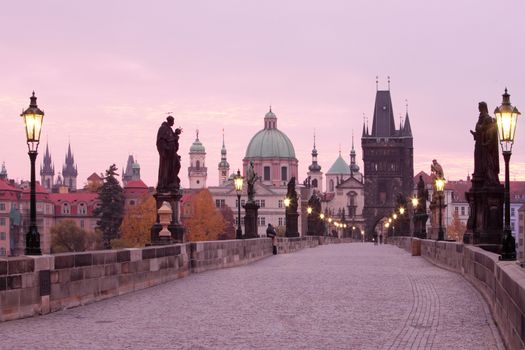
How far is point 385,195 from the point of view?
182 metres

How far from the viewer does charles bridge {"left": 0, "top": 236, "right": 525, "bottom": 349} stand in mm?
12320

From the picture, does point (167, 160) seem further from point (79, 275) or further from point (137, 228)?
point (137, 228)

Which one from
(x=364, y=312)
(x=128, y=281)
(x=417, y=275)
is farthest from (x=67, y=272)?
(x=417, y=275)

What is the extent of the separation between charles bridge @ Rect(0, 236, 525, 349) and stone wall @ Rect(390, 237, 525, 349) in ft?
0.08

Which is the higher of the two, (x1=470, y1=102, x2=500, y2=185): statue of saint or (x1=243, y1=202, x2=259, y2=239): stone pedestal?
(x1=470, y1=102, x2=500, y2=185): statue of saint

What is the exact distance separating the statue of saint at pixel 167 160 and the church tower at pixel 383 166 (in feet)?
497

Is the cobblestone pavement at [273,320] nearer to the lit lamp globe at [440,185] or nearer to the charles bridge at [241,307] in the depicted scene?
the charles bridge at [241,307]

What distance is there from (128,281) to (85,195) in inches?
6194

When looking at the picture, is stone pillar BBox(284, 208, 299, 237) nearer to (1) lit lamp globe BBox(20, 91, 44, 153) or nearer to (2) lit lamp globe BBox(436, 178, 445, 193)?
(2) lit lamp globe BBox(436, 178, 445, 193)

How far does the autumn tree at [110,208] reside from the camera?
118750 millimetres

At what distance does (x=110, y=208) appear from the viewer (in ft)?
391

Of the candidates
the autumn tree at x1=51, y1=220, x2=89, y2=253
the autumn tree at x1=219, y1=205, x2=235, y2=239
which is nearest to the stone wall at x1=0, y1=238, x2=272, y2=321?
the autumn tree at x1=51, y1=220, x2=89, y2=253

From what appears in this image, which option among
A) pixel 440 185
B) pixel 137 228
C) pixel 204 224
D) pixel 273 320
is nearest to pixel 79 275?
pixel 273 320

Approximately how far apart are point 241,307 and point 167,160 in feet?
43.7
